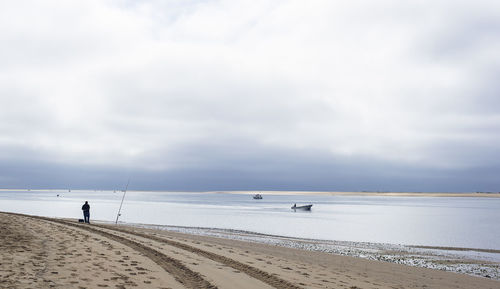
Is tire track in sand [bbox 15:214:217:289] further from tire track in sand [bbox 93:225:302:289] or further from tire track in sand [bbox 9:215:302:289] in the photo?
tire track in sand [bbox 93:225:302:289]

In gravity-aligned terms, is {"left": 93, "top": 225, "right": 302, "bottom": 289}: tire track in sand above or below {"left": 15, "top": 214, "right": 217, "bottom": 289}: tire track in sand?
below

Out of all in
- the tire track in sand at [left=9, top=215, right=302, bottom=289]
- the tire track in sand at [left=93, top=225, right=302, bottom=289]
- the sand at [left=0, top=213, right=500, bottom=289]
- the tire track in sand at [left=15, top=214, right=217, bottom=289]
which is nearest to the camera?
the sand at [left=0, top=213, right=500, bottom=289]

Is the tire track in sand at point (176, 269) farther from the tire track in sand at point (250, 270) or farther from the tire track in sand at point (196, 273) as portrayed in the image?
the tire track in sand at point (250, 270)

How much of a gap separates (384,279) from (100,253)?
12426mm

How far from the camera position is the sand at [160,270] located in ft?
40.3

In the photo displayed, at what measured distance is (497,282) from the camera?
20188mm

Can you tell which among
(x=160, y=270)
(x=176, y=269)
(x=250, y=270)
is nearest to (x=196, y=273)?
(x=176, y=269)

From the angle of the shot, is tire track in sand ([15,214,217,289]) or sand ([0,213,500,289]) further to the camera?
tire track in sand ([15,214,217,289])

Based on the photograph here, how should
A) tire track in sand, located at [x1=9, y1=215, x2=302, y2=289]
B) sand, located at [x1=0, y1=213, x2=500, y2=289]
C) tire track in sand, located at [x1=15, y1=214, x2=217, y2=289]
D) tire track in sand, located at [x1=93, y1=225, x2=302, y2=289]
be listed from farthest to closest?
tire track in sand, located at [x1=93, y1=225, x2=302, y2=289] → tire track in sand, located at [x1=9, y1=215, x2=302, y2=289] → tire track in sand, located at [x1=15, y1=214, x2=217, y2=289] → sand, located at [x1=0, y1=213, x2=500, y2=289]

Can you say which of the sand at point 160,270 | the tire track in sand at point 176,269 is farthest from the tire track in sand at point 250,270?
the tire track in sand at point 176,269

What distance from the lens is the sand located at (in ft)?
40.3

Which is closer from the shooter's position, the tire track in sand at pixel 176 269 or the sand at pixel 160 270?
the sand at pixel 160 270

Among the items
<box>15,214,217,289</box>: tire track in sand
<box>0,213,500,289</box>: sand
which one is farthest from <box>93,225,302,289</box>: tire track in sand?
<box>15,214,217,289</box>: tire track in sand

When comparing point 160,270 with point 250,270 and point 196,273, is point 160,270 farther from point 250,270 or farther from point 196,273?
point 250,270
